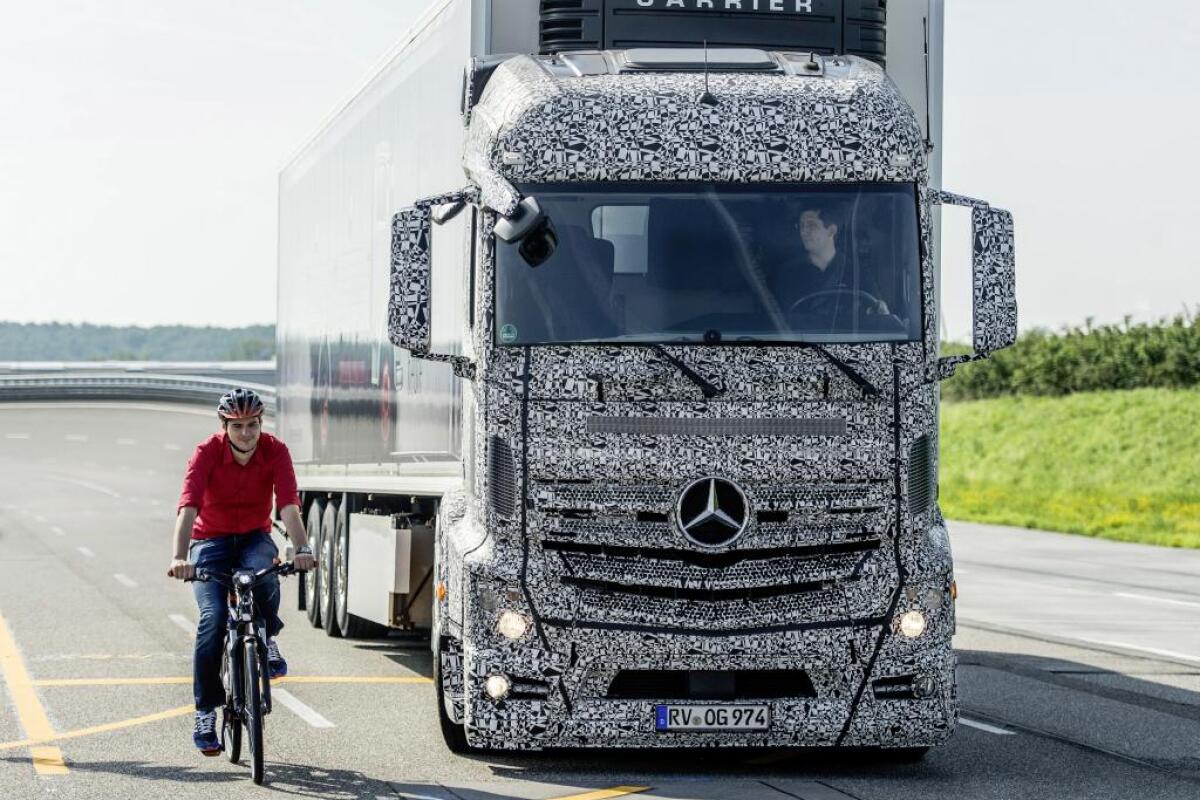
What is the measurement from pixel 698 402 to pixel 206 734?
9.36 ft

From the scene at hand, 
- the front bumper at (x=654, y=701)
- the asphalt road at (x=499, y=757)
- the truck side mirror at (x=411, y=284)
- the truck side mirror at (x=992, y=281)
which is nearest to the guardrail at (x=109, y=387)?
the asphalt road at (x=499, y=757)

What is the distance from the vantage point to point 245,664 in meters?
9.51

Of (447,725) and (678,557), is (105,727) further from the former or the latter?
(678,557)

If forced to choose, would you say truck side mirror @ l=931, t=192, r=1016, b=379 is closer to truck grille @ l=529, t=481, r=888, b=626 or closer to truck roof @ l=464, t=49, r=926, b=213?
truck roof @ l=464, t=49, r=926, b=213

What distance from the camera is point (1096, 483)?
5088 centimetres

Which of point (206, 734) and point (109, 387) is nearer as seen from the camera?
point (206, 734)

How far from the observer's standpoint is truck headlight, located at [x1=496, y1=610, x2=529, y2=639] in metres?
9.02

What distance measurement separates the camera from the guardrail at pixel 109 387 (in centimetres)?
7325

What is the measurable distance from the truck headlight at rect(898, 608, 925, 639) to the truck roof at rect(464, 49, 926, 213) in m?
1.97

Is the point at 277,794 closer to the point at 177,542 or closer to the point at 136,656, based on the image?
the point at 177,542

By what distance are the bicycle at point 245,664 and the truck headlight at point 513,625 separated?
1.16 meters

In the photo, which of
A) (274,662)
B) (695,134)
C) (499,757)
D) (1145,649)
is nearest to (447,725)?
(499,757)

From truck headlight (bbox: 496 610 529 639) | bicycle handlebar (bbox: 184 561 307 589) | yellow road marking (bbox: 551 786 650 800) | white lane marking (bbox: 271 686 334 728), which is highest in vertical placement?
bicycle handlebar (bbox: 184 561 307 589)

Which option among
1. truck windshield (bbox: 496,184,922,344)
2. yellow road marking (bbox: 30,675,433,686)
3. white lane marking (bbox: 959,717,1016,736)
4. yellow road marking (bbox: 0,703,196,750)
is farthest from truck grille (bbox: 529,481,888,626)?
yellow road marking (bbox: 30,675,433,686)
